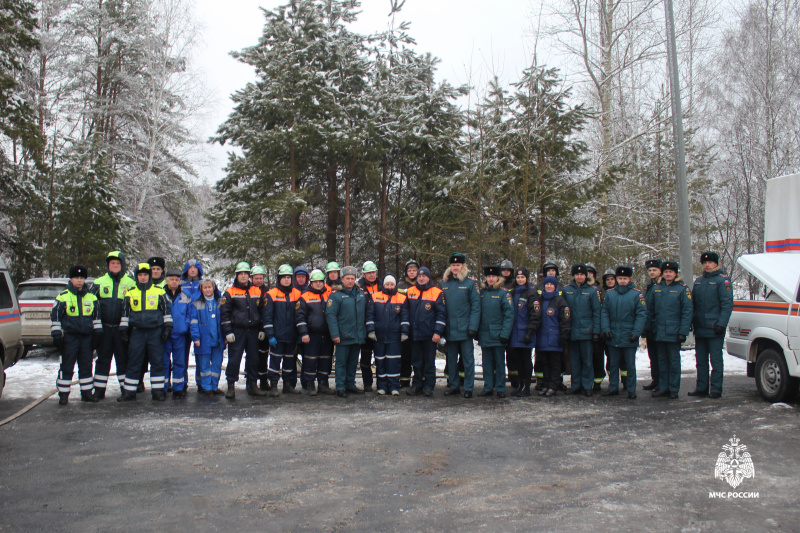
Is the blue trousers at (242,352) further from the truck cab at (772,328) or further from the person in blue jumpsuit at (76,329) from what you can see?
the truck cab at (772,328)

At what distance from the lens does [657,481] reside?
201 inches

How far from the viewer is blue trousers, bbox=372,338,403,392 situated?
9602 millimetres

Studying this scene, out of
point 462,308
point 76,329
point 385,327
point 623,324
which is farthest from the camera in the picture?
point 385,327

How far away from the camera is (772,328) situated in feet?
27.5

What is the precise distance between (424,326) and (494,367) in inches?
54.4

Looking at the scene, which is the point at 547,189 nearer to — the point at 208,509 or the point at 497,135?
the point at 497,135

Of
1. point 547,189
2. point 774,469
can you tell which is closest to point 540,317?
point 774,469

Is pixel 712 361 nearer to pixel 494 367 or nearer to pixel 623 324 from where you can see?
pixel 623 324

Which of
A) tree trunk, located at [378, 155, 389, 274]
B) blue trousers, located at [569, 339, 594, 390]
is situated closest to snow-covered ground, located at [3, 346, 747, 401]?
blue trousers, located at [569, 339, 594, 390]

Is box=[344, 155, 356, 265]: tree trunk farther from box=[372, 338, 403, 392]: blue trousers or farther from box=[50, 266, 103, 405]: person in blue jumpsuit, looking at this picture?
box=[50, 266, 103, 405]: person in blue jumpsuit

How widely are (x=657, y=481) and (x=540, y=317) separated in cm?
452

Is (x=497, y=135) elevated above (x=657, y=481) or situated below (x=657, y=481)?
above

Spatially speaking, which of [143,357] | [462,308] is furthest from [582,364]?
[143,357]

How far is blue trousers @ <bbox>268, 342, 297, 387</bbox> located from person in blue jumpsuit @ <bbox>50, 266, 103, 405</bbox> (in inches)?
106
